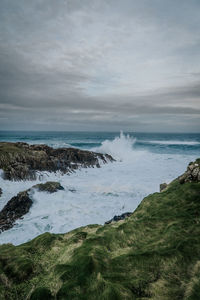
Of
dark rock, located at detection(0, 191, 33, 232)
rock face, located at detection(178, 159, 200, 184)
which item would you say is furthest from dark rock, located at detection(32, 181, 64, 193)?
rock face, located at detection(178, 159, 200, 184)

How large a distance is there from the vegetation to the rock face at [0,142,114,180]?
1880cm

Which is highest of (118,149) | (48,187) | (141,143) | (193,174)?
(141,143)

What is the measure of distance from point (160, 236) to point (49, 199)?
1415 centimetres

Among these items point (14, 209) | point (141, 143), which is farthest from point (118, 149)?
point (14, 209)

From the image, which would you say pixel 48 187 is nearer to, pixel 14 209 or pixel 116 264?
pixel 14 209

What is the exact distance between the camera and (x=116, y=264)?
172 inches

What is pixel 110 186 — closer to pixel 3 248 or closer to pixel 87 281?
pixel 3 248

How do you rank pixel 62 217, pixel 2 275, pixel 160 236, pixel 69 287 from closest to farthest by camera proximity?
pixel 69 287 → pixel 2 275 → pixel 160 236 → pixel 62 217

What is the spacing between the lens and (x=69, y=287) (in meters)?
3.59

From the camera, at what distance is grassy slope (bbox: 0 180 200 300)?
3.43 m

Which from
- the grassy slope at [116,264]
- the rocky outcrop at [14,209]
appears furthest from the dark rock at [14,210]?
the grassy slope at [116,264]

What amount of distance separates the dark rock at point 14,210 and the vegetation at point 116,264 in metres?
8.68

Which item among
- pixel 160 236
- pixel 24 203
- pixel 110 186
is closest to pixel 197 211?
pixel 160 236

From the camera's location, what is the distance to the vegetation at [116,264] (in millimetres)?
3424
